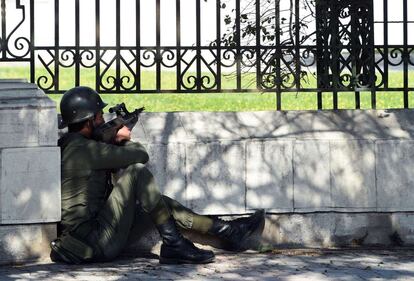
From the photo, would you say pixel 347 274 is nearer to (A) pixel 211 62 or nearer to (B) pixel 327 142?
(B) pixel 327 142

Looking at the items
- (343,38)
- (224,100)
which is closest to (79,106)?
(343,38)

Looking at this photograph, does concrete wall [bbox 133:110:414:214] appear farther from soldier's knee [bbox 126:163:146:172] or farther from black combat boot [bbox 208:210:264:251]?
soldier's knee [bbox 126:163:146:172]

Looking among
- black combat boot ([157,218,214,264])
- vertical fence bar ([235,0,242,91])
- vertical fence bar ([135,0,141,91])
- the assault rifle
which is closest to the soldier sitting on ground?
black combat boot ([157,218,214,264])

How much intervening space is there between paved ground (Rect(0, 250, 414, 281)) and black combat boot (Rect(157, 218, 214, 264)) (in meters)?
0.07

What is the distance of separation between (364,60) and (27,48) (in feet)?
9.30

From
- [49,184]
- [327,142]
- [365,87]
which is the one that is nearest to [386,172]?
[327,142]

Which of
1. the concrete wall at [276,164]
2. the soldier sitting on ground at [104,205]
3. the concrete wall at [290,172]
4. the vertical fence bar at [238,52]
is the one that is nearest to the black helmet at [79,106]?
the soldier sitting on ground at [104,205]

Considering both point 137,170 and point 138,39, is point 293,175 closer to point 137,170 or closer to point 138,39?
point 137,170

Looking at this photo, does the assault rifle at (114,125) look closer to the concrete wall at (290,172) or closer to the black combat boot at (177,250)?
the concrete wall at (290,172)

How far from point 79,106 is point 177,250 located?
4.15 feet

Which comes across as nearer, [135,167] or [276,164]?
[135,167]

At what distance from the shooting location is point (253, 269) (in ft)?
25.8

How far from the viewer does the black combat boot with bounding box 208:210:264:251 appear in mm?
8516

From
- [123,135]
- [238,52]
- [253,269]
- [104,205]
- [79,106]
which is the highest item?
[238,52]
